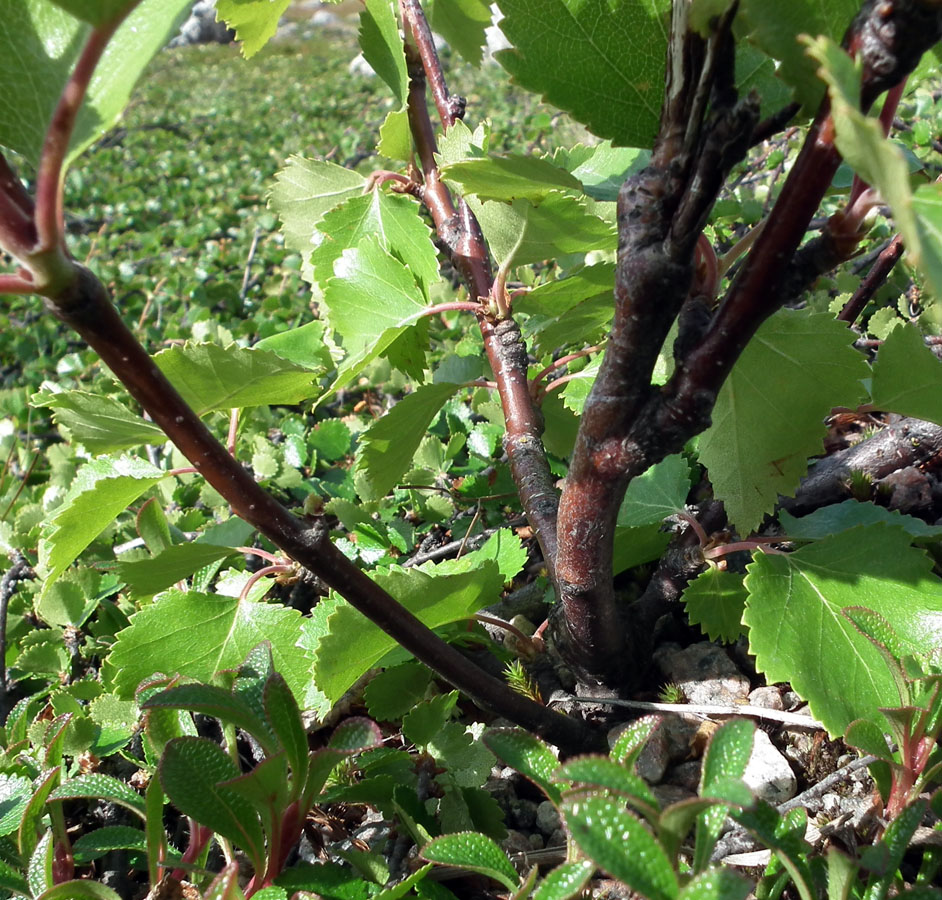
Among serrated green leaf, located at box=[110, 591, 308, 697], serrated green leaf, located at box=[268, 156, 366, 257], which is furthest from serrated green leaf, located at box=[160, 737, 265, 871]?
serrated green leaf, located at box=[268, 156, 366, 257]

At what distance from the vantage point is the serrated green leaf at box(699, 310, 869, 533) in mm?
880

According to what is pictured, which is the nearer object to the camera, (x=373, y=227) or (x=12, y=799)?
(x=12, y=799)

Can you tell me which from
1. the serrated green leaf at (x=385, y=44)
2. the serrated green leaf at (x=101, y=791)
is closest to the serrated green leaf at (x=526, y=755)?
the serrated green leaf at (x=101, y=791)

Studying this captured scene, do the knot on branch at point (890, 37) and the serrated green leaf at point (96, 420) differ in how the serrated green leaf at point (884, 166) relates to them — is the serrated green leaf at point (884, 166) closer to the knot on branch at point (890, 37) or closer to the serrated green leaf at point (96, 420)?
the knot on branch at point (890, 37)

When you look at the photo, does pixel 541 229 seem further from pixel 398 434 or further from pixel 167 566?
pixel 167 566

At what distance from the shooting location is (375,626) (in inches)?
34.3

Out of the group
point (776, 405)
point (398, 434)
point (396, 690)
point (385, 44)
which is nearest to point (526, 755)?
point (396, 690)

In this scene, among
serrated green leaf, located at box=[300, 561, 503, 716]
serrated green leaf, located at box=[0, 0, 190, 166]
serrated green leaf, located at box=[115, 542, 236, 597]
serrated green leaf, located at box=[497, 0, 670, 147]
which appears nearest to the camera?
serrated green leaf, located at box=[0, 0, 190, 166]

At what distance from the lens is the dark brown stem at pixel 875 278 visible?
1.20 m

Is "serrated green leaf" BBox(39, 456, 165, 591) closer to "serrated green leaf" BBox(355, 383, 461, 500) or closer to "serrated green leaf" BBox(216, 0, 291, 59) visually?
"serrated green leaf" BBox(355, 383, 461, 500)

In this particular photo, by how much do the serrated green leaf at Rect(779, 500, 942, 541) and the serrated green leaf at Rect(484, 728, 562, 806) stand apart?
51cm

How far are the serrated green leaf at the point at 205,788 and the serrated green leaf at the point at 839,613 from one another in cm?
57

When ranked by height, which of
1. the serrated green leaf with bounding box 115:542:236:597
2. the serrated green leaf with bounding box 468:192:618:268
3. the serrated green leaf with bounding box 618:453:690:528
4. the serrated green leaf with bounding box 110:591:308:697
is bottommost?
the serrated green leaf with bounding box 618:453:690:528

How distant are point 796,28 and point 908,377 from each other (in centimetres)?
53
